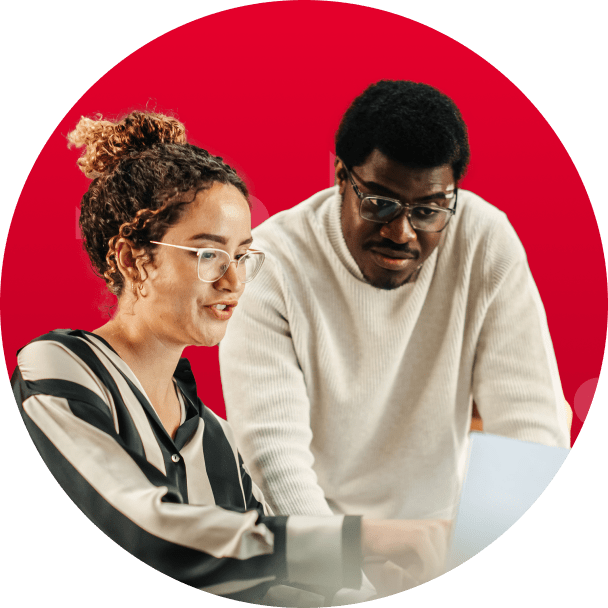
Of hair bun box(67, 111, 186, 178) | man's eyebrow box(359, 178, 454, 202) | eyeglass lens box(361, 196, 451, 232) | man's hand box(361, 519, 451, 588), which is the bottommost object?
man's hand box(361, 519, 451, 588)

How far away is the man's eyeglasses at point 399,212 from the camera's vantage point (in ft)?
7.03

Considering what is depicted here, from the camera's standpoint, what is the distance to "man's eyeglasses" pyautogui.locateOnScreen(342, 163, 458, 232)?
2.14 m

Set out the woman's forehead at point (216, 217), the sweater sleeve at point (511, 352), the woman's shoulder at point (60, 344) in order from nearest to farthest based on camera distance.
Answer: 1. the woman's forehead at point (216, 217)
2. the woman's shoulder at point (60, 344)
3. the sweater sleeve at point (511, 352)

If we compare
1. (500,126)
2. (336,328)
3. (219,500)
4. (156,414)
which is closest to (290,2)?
(500,126)

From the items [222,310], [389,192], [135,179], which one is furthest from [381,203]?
[135,179]

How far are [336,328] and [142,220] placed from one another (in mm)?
632

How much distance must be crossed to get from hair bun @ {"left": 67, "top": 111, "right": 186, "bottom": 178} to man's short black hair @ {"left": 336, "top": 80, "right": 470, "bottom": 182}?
49cm

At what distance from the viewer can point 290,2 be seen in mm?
2418

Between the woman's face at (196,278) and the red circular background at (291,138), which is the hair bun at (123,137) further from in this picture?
the woman's face at (196,278)

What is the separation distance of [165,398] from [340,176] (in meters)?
0.80

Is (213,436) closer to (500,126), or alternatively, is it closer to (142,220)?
(142,220)

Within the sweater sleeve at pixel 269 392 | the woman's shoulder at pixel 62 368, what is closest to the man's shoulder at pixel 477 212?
the sweater sleeve at pixel 269 392

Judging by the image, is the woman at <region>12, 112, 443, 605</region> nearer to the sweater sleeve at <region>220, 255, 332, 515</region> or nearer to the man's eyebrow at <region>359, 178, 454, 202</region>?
the sweater sleeve at <region>220, 255, 332, 515</region>

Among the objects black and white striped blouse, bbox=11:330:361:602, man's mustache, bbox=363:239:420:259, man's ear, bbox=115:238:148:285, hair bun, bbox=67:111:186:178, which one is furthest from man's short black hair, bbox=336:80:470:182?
black and white striped blouse, bbox=11:330:361:602
